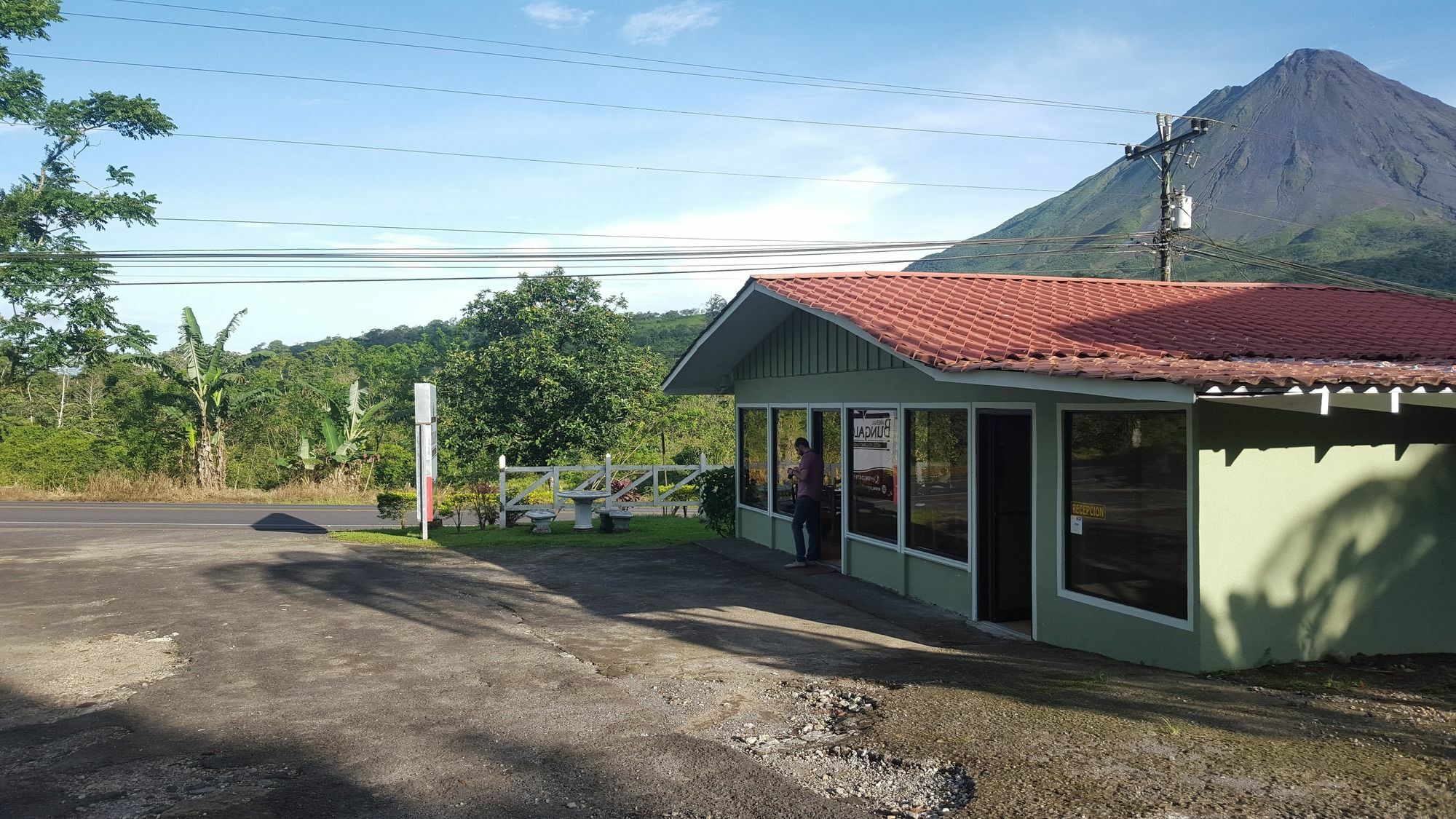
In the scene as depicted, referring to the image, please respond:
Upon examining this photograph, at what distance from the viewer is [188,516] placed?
77.3 feet

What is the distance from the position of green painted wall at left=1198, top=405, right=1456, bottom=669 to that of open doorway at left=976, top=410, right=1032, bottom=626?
8.42ft

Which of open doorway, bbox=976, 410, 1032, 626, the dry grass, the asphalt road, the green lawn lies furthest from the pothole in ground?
the dry grass

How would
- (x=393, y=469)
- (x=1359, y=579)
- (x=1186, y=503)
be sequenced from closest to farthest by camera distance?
(x=1186, y=503), (x=1359, y=579), (x=393, y=469)

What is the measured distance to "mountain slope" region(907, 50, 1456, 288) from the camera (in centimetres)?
10025

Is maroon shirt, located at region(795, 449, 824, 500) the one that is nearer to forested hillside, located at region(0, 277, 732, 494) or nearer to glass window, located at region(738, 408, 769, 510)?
glass window, located at region(738, 408, 769, 510)

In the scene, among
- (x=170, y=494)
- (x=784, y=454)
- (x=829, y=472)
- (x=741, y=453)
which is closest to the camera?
(x=829, y=472)

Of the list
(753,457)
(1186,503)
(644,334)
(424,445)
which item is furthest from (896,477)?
(644,334)

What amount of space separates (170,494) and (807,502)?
74.1 feet

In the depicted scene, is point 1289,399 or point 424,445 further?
point 424,445

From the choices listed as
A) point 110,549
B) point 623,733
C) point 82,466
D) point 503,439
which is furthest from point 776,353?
point 82,466

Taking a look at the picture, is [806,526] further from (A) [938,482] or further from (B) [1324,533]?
(B) [1324,533]

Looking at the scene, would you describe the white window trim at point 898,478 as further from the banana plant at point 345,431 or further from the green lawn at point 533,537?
the banana plant at point 345,431

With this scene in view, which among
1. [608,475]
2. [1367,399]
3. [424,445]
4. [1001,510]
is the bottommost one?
[608,475]

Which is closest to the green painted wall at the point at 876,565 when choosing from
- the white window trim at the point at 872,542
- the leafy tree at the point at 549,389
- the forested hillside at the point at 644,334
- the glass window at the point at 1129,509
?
the white window trim at the point at 872,542
